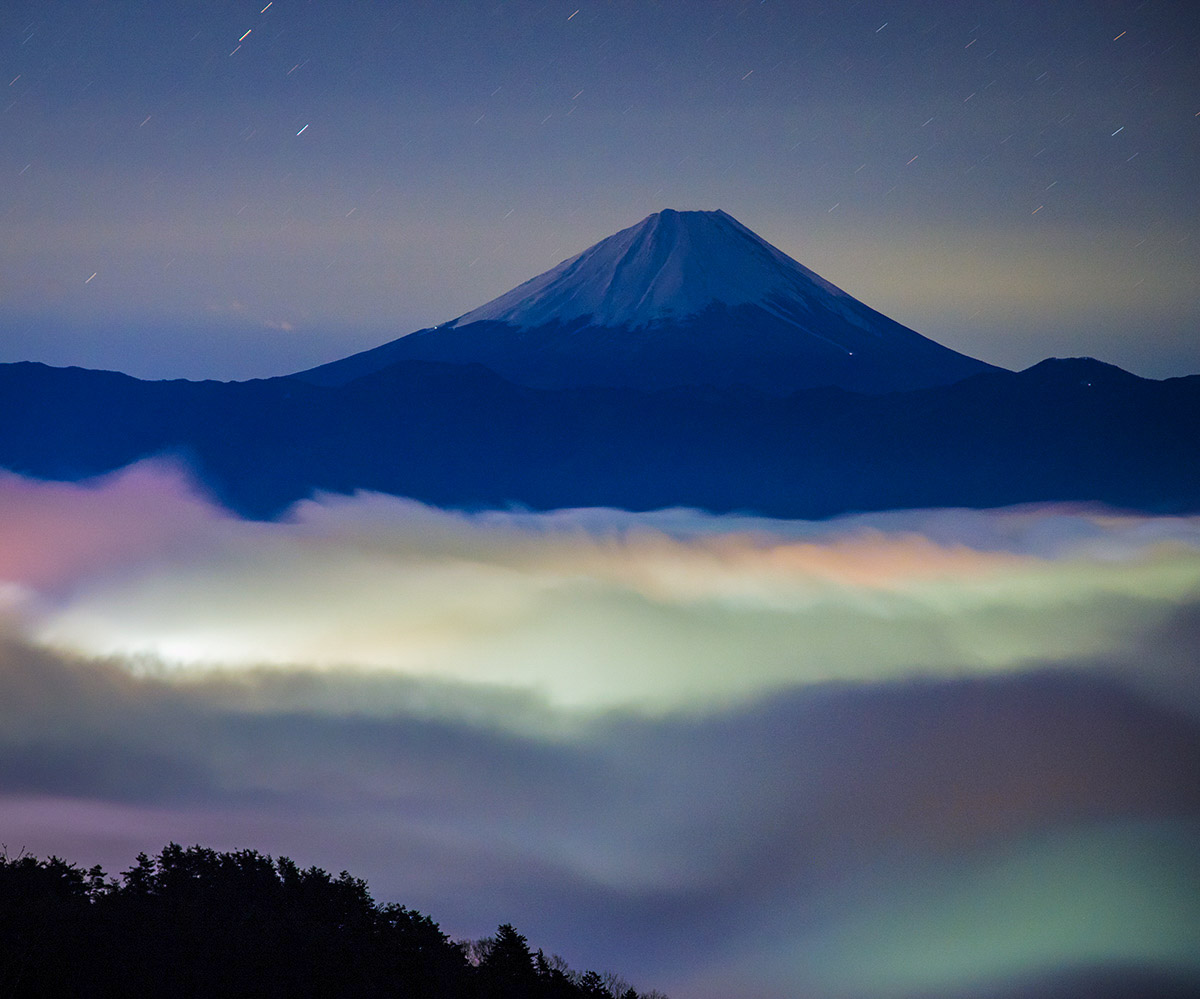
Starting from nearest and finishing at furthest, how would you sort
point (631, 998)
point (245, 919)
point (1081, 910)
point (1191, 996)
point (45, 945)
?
point (45, 945) < point (245, 919) < point (631, 998) < point (1191, 996) < point (1081, 910)

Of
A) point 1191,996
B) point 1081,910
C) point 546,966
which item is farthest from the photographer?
point 1081,910

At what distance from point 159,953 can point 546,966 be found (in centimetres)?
1315

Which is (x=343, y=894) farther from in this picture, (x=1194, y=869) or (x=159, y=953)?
(x=1194, y=869)

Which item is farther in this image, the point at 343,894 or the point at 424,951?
the point at 343,894

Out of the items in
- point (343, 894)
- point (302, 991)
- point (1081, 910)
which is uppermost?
point (1081, 910)

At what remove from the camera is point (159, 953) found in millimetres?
31938

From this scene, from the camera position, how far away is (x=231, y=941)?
34312 mm

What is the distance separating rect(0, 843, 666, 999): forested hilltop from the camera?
30844 millimetres

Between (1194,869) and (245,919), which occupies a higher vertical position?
(1194,869)

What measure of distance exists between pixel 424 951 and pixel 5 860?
53.2 feet

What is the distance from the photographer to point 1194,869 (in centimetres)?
14012

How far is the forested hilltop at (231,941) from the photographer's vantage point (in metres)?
30.8

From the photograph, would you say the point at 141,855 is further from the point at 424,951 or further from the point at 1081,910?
the point at 1081,910

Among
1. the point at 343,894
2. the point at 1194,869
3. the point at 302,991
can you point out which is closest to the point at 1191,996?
→ the point at 1194,869
